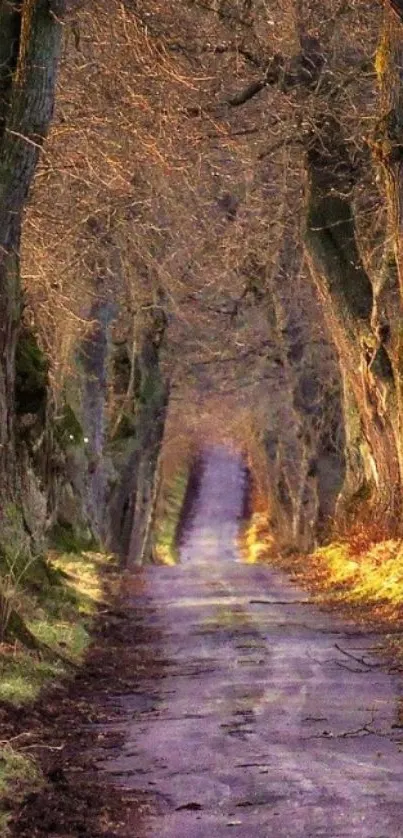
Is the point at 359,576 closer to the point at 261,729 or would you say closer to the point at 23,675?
the point at 23,675

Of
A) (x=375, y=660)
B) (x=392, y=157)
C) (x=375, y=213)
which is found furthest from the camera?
(x=375, y=213)

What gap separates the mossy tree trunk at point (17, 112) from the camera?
991cm

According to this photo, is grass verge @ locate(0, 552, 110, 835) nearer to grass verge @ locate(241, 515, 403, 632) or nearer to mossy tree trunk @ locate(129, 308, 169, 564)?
grass verge @ locate(241, 515, 403, 632)

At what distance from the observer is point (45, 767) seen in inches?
276

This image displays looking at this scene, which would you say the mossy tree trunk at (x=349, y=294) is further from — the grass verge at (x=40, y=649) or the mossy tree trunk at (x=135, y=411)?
the mossy tree trunk at (x=135, y=411)

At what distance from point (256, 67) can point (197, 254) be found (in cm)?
643

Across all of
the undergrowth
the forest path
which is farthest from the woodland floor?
the undergrowth

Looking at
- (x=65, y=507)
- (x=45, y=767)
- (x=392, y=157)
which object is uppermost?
(x=392, y=157)

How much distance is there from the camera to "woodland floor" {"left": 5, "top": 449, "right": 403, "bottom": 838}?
6035 mm

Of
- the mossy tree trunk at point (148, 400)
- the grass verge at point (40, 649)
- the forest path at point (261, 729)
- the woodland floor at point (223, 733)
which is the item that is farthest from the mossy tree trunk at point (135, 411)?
the woodland floor at point (223, 733)

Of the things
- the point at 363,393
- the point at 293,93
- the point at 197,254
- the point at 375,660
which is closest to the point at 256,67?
the point at 293,93

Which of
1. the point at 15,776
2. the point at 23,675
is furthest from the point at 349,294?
the point at 15,776

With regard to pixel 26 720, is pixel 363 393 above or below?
above

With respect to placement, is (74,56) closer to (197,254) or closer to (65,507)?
(197,254)
